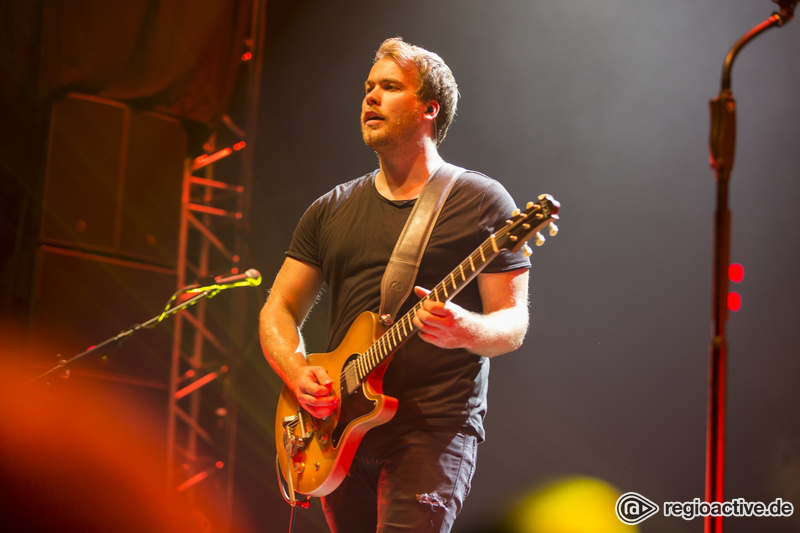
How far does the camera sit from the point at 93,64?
5480 millimetres

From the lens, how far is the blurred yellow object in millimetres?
4684

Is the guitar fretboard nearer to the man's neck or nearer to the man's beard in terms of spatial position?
the man's neck

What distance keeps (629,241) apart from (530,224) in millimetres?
2729

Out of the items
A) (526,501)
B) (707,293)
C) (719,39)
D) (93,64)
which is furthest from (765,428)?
(93,64)

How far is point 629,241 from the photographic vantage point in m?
4.94

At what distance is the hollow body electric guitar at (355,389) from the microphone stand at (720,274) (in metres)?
0.56

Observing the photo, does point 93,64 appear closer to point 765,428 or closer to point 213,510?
point 213,510

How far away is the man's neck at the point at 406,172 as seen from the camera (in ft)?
10.2

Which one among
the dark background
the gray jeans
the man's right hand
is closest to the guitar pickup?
the man's right hand

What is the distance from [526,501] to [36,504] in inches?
128

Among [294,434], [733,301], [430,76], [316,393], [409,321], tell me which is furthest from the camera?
[430,76]

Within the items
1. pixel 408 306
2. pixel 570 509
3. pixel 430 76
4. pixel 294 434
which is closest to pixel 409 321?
pixel 408 306

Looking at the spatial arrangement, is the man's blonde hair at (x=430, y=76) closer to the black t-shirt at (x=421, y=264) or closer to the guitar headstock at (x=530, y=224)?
the black t-shirt at (x=421, y=264)

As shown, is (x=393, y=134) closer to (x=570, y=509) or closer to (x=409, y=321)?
(x=409, y=321)
